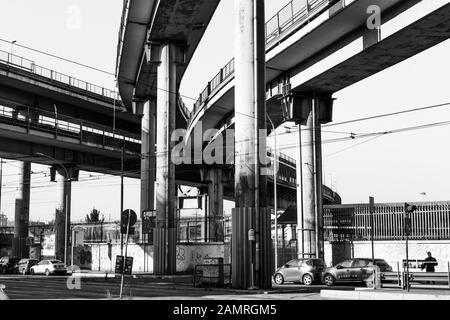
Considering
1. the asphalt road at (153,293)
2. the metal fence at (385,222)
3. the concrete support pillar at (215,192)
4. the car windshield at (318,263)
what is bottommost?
the asphalt road at (153,293)

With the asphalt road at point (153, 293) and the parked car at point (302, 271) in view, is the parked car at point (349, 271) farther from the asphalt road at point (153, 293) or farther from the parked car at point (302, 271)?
the asphalt road at point (153, 293)

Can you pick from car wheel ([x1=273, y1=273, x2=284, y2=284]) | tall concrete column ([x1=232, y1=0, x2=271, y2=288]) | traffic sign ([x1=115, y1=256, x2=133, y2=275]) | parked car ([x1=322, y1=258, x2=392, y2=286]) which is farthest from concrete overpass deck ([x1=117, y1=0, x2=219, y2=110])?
traffic sign ([x1=115, y1=256, x2=133, y2=275])

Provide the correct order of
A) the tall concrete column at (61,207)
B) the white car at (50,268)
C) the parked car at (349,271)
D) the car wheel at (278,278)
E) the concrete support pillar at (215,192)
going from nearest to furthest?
the parked car at (349,271) < the car wheel at (278,278) < the white car at (50,268) < the tall concrete column at (61,207) < the concrete support pillar at (215,192)

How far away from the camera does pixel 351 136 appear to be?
33875mm

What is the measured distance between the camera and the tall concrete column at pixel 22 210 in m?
69.9

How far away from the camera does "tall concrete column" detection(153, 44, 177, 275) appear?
41219 mm

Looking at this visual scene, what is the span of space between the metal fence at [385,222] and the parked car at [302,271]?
797 centimetres

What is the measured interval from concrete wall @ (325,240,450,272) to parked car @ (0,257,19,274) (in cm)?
3191

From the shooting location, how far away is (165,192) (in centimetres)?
4197

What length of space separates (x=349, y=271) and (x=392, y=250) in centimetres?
1040

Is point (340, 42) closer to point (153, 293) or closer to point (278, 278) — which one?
point (278, 278)

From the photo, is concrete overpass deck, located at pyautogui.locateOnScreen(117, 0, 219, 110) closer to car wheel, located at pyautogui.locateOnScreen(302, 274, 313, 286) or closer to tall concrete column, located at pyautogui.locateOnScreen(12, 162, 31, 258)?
car wheel, located at pyautogui.locateOnScreen(302, 274, 313, 286)

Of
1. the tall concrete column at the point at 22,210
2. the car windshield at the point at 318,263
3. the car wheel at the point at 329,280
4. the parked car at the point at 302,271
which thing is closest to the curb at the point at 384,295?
the car wheel at the point at 329,280

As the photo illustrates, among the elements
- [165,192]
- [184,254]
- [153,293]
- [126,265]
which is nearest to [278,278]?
[165,192]
